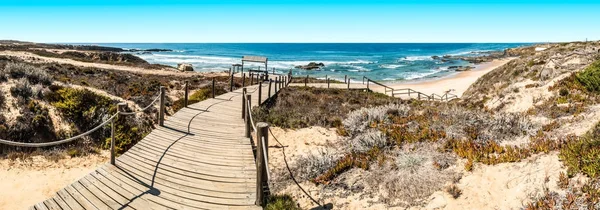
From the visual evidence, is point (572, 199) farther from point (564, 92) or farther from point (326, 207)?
point (564, 92)

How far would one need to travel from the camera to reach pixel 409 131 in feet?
30.0

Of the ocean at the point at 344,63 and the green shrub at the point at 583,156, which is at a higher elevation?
the ocean at the point at 344,63

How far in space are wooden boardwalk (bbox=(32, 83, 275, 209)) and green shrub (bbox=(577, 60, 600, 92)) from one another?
1197cm

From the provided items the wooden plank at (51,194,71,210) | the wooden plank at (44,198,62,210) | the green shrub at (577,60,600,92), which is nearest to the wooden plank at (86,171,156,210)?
the wooden plank at (51,194,71,210)

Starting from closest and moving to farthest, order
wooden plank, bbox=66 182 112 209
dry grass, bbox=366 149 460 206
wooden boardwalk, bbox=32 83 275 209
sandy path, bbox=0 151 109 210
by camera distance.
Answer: wooden plank, bbox=66 182 112 209 < wooden boardwalk, bbox=32 83 275 209 < dry grass, bbox=366 149 460 206 < sandy path, bbox=0 151 109 210

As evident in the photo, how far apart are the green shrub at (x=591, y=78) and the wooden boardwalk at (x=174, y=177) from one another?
12.0 metres

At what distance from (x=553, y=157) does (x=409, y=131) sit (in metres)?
3.55

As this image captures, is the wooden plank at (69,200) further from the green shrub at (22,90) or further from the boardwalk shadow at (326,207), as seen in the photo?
the green shrub at (22,90)

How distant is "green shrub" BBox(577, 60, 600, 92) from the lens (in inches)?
445

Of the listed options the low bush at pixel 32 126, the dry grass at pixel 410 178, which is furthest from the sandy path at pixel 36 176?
the dry grass at pixel 410 178

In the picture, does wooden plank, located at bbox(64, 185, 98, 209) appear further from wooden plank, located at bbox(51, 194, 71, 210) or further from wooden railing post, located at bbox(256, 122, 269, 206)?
wooden railing post, located at bbox(256, 122, 269, 206)

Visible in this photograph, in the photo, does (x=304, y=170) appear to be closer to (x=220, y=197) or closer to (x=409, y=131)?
(x=220, y=197)

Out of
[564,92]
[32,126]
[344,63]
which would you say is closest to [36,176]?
[32,126]

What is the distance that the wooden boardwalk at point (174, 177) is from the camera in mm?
5875
